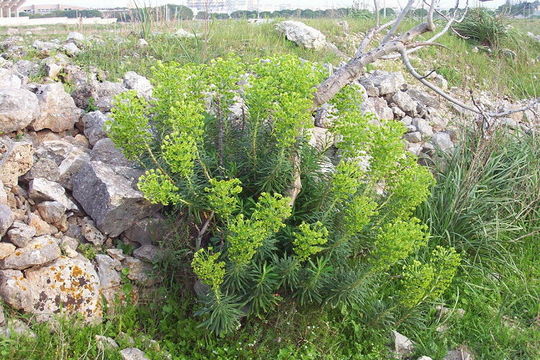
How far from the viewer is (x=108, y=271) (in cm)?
380

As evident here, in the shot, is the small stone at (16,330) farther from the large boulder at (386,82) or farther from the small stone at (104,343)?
the large boulder at (386,82)

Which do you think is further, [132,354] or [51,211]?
[51,211]

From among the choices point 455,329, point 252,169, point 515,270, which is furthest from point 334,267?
point 515,270

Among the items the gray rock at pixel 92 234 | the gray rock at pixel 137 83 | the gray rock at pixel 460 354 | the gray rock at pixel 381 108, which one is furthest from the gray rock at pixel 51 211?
the gray rock at pixel 381 108

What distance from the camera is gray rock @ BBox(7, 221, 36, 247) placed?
3.46 meters

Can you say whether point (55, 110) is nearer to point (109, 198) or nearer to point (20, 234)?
point (109, 198)

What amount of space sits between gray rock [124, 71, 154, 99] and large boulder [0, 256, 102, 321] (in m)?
2.40

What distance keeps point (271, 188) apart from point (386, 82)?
13.4 feet

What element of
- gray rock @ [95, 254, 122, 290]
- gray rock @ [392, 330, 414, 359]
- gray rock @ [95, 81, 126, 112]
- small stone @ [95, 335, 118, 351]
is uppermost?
gray rock @ [95, 81, 126, 112]

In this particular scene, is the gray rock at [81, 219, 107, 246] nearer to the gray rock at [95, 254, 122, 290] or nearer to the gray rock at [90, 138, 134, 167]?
the gray rock at [95, 254, 122, 290]

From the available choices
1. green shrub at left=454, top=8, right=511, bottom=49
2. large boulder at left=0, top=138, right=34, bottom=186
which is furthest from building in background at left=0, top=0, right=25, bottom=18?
large boulder at left=0, top=138, right=34, bottom=186

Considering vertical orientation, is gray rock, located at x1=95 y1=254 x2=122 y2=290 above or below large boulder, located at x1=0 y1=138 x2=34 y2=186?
below

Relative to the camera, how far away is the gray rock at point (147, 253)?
3.98 m

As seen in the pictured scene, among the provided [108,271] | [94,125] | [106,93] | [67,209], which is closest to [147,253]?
[108,271]
